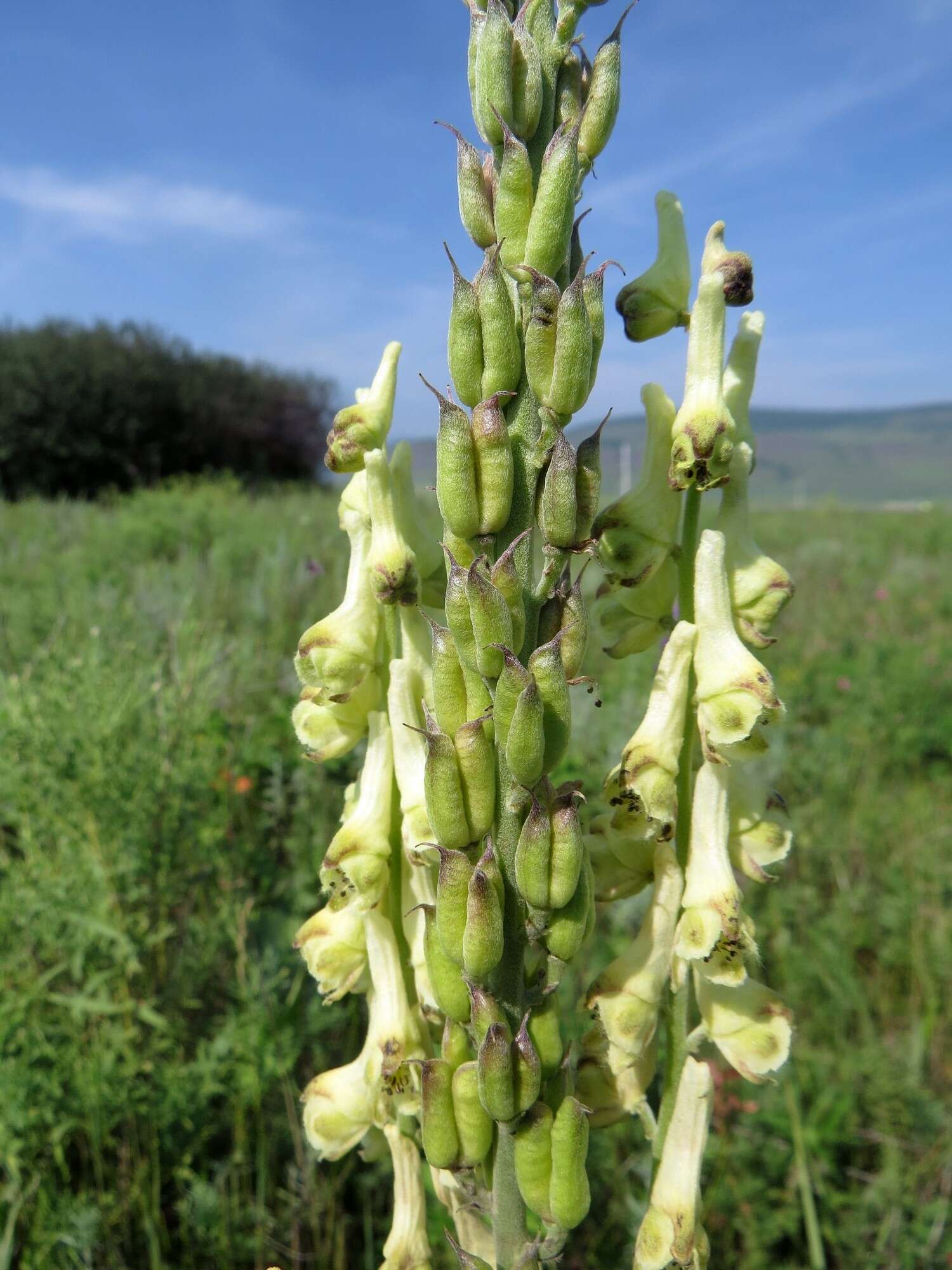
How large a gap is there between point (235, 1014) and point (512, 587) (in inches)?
87.0

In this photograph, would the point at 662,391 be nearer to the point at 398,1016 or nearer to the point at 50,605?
the point at 398,1016

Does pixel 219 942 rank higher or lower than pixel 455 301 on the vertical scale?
lower

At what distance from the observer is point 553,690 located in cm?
91

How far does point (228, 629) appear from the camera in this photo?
5688 mm

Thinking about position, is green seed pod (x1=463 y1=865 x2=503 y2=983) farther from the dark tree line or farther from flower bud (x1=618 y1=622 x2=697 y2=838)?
the dark tree line

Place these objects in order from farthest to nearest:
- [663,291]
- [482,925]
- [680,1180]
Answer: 1. [663,291]
2. [680,1180]
3. [482,925]

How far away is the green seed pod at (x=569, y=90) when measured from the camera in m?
1.02

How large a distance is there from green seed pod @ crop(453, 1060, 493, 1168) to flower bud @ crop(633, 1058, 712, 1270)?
27cm

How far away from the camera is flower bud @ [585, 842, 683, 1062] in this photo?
1098 millimetres

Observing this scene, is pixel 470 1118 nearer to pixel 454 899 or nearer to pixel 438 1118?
pixel 438 1118

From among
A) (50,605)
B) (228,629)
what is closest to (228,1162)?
(50,605)

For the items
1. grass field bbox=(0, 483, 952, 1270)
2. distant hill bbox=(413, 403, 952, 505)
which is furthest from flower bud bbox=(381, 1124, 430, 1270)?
distant hill bbox=(413, 403, 952, 505)

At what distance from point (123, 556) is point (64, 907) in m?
6.02

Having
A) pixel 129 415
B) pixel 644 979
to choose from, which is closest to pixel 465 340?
pixel 644 979
